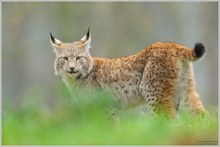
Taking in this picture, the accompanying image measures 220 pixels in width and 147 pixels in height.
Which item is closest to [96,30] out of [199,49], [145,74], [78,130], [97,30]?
[97,30]

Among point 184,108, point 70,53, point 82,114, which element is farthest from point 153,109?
point 82,114

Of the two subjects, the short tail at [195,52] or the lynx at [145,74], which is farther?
the lynx at [145,74]

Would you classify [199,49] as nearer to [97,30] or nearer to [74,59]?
[74,59]

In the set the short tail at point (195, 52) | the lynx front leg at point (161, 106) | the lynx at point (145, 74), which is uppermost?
the short tail at point (195, 52)

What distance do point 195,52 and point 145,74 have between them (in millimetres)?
747

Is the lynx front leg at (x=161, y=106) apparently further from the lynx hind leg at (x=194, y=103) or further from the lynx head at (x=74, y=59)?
the lynx head at (x=74, y=59)

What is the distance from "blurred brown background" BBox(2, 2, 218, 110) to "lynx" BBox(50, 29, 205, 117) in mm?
11226

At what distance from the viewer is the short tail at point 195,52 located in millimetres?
11367

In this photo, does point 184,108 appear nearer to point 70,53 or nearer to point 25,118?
point 70,53

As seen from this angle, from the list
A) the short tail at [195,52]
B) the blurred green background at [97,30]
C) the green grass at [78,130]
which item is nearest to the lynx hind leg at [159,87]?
the short tail at [195,52]

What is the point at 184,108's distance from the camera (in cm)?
1177

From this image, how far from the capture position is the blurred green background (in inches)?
943

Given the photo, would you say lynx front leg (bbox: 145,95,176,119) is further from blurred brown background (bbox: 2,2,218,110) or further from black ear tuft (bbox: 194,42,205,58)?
blurred brown background (bbox: 2,2,218,110)

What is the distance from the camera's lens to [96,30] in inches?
1012
